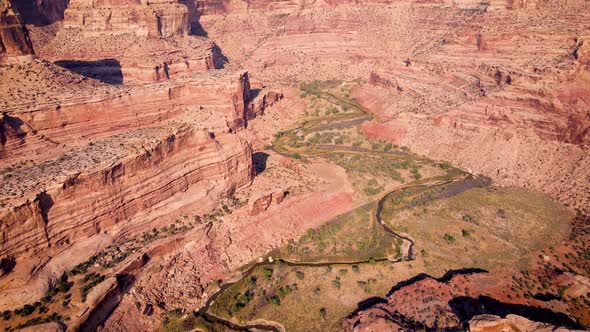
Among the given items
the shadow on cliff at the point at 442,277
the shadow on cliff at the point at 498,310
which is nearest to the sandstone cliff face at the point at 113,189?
the shadow on cliff at the point at 442,277

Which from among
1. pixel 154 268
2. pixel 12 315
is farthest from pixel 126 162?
pixel 12 315

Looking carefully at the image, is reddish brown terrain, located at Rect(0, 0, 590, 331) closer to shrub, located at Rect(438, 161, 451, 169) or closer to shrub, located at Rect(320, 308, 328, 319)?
shrub, located at Rect(320, 308, 328, 319)

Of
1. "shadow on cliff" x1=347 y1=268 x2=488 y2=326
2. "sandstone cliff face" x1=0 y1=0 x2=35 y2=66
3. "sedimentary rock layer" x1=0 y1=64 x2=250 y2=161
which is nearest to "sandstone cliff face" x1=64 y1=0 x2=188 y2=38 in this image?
"sedimentary rock layer" x1=0 y1=64 x2=250 y2=161

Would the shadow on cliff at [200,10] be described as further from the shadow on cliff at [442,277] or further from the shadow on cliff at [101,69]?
the shadow on cliff at [442,277]

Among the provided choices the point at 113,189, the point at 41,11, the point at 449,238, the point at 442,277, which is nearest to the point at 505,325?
the point at 442,277

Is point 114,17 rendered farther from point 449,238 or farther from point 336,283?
point 449,238
